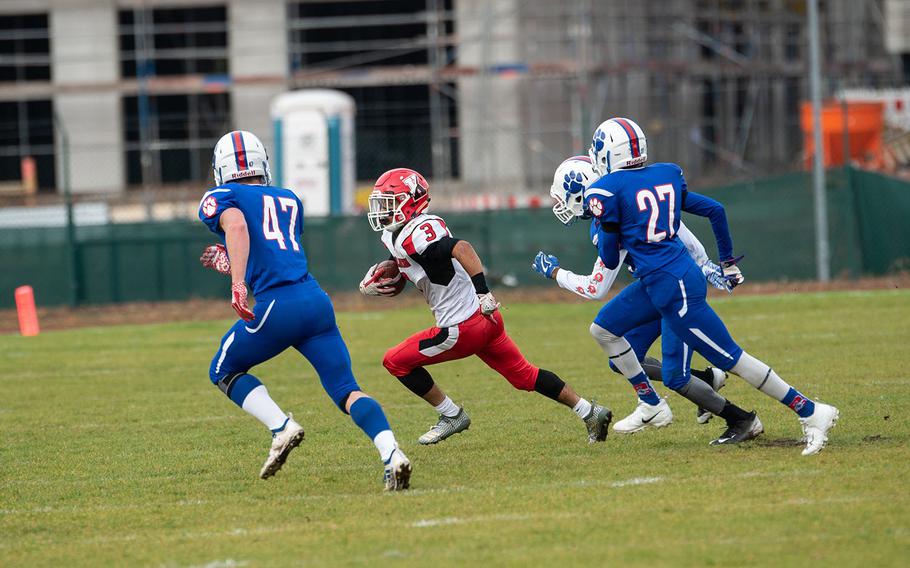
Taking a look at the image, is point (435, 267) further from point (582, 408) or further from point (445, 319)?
point (582, 408)

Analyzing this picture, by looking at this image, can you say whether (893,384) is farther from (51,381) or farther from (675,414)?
(51,381)

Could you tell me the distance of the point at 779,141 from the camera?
1286 inches

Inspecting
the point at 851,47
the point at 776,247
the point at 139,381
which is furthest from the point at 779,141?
the point at 139,381

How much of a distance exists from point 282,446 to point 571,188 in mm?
2380

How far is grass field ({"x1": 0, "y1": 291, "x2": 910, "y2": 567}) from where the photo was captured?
5285 mm

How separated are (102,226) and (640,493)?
1465cm

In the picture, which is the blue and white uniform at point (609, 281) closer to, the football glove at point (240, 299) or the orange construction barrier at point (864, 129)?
the football glove at point (240, 299)

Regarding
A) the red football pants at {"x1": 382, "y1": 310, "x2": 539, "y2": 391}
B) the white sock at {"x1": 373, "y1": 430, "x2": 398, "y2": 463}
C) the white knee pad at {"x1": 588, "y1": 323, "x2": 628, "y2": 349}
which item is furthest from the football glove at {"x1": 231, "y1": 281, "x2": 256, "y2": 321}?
the white knee pad at {"x1": 588, "y1": 323, "x2": 628, "y2": 349}

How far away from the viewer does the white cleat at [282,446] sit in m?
6.62

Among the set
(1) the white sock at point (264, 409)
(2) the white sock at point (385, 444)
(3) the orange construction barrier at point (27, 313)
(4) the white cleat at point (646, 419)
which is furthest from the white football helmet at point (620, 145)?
(3) the orange construction barrier at point (27, 313)

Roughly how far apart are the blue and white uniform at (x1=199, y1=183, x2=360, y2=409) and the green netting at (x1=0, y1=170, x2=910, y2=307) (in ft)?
37.3

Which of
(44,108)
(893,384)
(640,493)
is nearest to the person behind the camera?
(640,493)

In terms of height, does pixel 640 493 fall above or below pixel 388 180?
below

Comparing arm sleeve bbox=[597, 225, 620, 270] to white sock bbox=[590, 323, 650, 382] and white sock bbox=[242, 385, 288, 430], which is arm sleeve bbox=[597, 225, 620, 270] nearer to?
white sock bbox=[590, 323, 650, 382]
